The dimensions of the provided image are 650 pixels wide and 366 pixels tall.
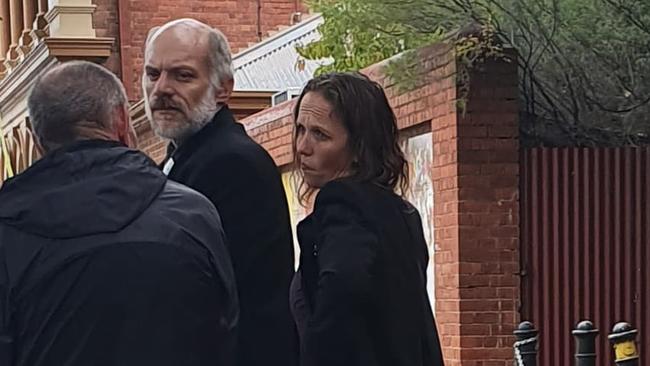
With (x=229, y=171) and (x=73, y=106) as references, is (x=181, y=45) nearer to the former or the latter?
(x=229, y=171)

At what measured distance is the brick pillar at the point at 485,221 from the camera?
29.8 feet

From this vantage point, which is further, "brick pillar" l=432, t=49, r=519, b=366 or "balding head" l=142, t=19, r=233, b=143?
"brick pillar" l=432, t=49, r=519, b=366

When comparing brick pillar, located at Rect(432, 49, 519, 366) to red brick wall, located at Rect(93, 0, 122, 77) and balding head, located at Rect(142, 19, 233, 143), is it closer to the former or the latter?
balding head, located at Rect(142, 19, 233, 143)

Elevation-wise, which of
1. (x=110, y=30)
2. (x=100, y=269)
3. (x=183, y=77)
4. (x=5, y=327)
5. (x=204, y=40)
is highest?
(x=110, y=30)

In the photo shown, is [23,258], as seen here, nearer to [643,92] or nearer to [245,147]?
A: [245,147]

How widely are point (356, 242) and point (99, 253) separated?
0.80 meters

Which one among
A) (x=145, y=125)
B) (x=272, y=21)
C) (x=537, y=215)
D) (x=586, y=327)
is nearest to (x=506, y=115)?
(x=537, y=215)

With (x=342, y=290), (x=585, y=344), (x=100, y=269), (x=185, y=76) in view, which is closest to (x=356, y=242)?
(x=342, y=290)

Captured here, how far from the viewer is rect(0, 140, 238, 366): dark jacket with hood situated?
3326 millimetres

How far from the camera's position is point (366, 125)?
4051 mm

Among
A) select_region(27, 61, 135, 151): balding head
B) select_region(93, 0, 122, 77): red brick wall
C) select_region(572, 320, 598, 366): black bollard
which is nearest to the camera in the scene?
select_region(27, 61, 135, 151): balding head

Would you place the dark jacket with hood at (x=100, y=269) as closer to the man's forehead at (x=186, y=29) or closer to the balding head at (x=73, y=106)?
the balding head at (x=73, y=106)

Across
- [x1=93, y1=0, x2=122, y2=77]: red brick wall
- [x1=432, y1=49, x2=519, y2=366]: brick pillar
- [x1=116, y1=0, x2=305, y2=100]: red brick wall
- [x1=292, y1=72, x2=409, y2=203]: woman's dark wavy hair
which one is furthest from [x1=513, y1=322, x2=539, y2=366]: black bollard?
[x1=93, y1=0, x2=122, y2=77]: red brick wall

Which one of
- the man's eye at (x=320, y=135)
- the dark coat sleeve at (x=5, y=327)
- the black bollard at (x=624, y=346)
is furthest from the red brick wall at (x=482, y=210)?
the dark coat sleeve at (x=5, y=327)
